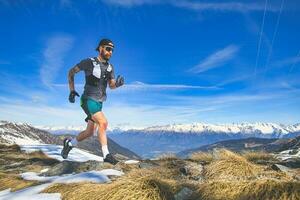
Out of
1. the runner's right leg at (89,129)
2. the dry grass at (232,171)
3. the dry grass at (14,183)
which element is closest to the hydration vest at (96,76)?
the runner's right leg at (89,129)

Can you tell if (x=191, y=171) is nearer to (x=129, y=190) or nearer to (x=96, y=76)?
(x=96, y=76)

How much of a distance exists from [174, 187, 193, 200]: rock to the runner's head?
4902mm

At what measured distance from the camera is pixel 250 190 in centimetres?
623

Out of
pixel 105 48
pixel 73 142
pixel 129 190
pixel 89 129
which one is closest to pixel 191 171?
pixel 89 129

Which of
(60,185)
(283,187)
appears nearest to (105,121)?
(60,185)

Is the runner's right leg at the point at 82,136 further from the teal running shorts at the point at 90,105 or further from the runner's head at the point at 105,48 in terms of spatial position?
the runner's head at the point at 105,48

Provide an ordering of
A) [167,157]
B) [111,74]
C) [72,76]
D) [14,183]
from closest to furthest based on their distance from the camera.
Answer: [14,183] < [72,76] < [111,74] < [167,157]

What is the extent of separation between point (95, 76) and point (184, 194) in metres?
4.76

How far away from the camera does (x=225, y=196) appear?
626 cm

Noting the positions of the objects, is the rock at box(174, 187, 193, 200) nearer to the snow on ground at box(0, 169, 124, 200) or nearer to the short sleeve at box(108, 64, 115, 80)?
the snow on ground at box(0, 169, 124, 200)

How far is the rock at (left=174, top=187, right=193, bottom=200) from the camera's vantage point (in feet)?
22.3

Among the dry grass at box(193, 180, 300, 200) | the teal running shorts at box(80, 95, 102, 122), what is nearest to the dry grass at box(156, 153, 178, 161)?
the teal running shorts at box(80, 95, 102, 122)

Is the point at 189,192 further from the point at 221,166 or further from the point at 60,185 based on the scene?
the point at 60,185

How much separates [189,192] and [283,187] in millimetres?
1816
